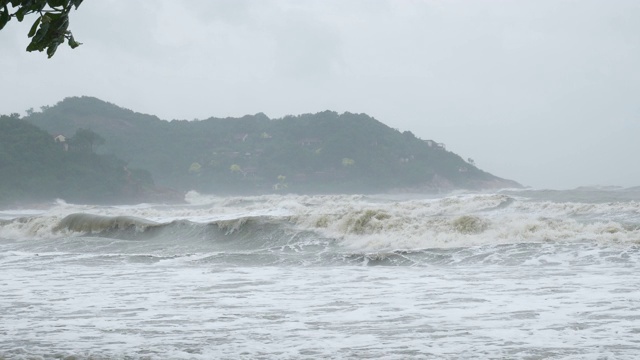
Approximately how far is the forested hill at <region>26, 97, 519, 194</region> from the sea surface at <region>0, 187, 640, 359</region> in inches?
2971

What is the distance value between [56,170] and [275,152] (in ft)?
135

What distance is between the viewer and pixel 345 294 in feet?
27.5

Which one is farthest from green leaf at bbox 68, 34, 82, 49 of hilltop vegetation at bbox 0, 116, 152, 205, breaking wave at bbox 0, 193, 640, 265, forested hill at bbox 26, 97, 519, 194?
forested hill at bbox 26, 97, 519, 194

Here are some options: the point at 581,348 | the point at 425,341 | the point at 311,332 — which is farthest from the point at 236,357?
the point at 581,348

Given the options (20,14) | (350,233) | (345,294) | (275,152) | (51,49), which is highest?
(275,152)

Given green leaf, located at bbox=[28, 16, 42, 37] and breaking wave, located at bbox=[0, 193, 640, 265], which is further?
breaking wave, located at bbox=[0, 193, 640, 265]

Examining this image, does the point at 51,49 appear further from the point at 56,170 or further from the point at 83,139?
the point at 83,139

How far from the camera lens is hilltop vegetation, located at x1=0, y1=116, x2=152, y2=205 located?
202ft

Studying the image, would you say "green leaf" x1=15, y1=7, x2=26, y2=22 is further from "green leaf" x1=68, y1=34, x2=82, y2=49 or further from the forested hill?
the forested hill

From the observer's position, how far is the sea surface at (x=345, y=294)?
18.0ft

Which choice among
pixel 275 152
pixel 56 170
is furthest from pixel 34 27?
pixel 275 152

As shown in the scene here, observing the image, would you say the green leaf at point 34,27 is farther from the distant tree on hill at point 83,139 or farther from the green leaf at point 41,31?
the distant tree on hill at point 83,139

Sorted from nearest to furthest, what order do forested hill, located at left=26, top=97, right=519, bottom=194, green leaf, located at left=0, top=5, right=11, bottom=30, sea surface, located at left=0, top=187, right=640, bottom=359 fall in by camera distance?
green leaf, located at left=0, top=5, right=11, bottom=30 → sea surface, located at left=0, top=187, right=640, bottom=359 → forested hill, located at left=26, top=97, right=519, bottom=194

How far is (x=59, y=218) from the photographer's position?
25.6m
